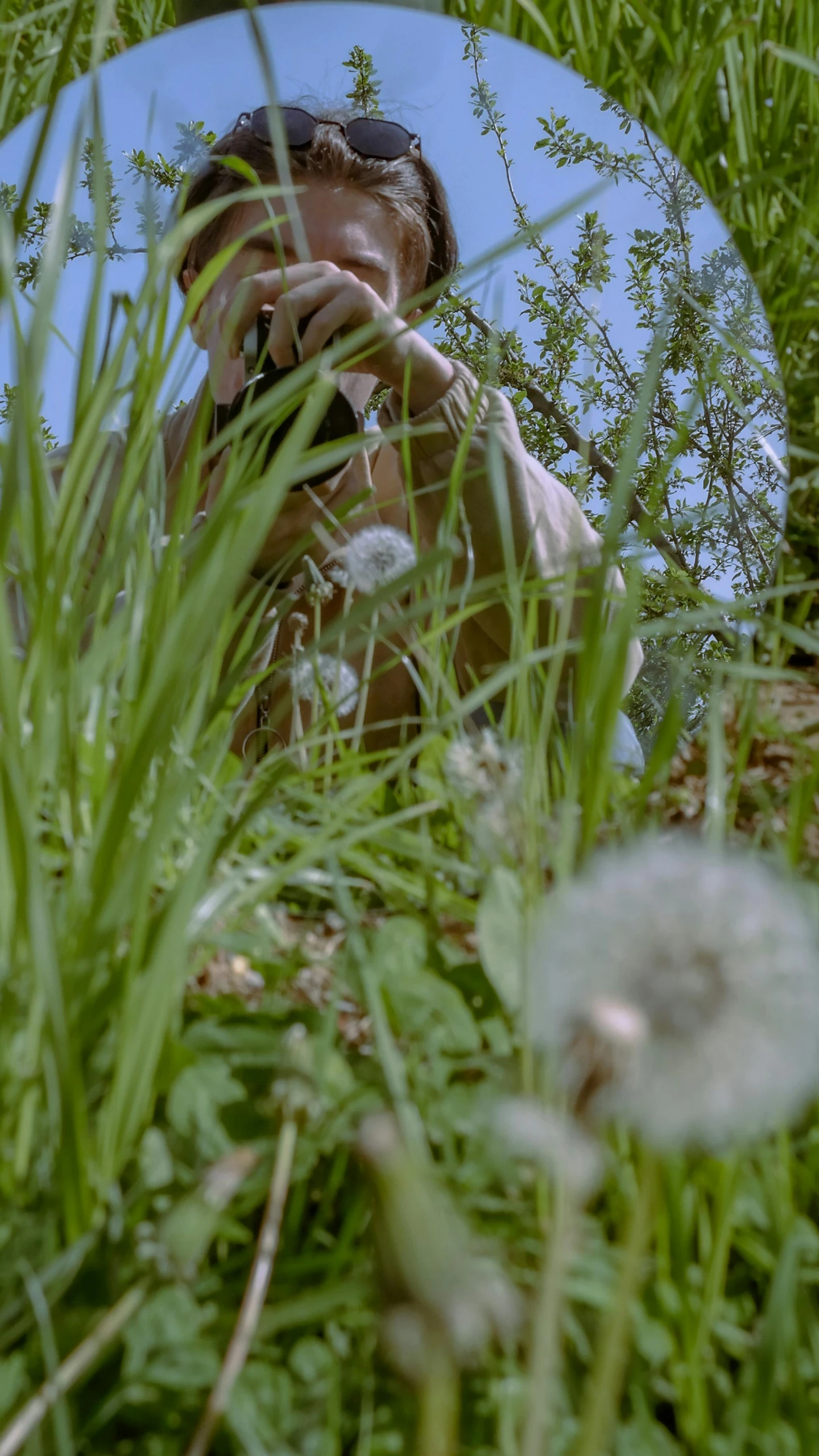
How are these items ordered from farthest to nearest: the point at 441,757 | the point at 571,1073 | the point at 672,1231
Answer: the point at 441,757 → the point at 672,1231 → the point at 571,1073

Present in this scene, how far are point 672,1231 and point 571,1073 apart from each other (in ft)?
0.49

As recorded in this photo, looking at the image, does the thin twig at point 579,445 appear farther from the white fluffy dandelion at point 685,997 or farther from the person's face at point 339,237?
the white fluffy dandelion at point 685,997

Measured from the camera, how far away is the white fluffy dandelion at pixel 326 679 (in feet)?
3.10

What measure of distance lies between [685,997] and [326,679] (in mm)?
863

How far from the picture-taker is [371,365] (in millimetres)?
1225

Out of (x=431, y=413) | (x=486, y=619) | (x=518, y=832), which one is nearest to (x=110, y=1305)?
(x=518, y=832)

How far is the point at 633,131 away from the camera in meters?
1.42

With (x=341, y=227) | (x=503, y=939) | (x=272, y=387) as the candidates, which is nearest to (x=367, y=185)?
(x=341, y=227)

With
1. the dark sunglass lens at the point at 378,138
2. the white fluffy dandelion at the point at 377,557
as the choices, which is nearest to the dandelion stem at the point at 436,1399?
the white fluffy dandelion at the point at 377,557

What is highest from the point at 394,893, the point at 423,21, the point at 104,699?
the point at 423,21

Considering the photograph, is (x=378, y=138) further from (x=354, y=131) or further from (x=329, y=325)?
(x=329, y=325)

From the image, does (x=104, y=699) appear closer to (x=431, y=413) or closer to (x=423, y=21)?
(x=431, y=413)

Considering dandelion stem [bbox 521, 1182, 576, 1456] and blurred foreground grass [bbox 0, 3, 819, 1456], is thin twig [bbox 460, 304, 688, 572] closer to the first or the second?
blurred foreground grass [bbox 0, 3, 819, 1456]

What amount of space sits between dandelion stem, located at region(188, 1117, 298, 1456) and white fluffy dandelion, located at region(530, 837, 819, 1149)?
0.34 ft
